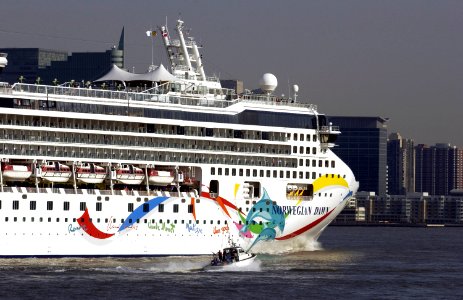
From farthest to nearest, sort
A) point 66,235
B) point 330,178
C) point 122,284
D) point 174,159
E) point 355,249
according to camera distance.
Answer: point 355,249, point 330,178, point 174,159, point 66,235, point 122,284

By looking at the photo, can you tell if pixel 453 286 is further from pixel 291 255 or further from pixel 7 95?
pixel 7 95

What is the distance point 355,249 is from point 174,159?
25.9 metres

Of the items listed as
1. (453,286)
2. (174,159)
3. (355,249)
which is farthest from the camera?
(355,249)

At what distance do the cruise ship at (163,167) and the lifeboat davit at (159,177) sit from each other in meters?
0.08

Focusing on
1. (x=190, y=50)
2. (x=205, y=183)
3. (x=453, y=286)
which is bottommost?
(x=453, y=286)

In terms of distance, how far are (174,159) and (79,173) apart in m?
7.01

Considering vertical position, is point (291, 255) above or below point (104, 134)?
below

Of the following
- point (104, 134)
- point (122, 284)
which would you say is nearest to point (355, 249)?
point (104, 134)

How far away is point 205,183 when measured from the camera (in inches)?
3091

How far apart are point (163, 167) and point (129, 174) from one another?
3155mm

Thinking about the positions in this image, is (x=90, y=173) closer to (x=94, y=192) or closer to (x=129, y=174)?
(x=94, y=192)

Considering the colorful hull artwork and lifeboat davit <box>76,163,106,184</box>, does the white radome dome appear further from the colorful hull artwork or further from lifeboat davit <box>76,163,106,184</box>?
lifeboat davit <box>76,163,106,184</box>

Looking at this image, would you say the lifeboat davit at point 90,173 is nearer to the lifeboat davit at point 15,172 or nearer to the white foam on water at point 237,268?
the lifeboat davit at point 15,172

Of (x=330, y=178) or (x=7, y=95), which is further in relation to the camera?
(x=330, y=178)
